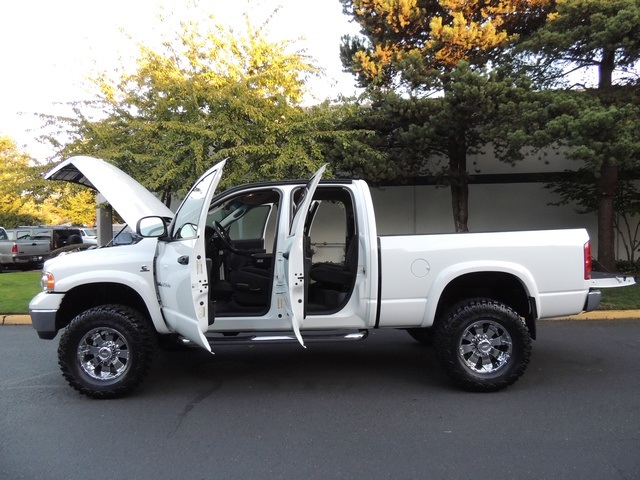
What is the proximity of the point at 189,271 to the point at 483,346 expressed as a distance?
9.02ft

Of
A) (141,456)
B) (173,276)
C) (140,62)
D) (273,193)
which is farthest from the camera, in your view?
(140,62)

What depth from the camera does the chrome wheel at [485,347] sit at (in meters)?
4.64

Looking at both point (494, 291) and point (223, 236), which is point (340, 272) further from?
point (494, 291)

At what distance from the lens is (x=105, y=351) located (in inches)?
179

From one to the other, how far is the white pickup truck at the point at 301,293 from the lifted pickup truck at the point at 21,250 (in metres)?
14.1

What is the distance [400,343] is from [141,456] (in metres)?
3.96

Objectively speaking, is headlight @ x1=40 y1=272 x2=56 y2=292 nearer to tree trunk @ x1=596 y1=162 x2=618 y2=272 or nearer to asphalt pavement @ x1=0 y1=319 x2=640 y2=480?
asphalt pavement @ x1=0 y1=319 x2=640 y2=480

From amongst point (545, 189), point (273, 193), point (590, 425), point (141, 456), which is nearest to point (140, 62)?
point (273, 193)

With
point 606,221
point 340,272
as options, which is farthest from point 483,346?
point 606,221

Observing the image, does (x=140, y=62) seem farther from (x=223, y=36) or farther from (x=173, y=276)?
(x=173, y=276)

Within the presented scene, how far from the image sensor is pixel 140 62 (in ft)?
33.9

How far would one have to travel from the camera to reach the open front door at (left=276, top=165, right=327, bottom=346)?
430cm

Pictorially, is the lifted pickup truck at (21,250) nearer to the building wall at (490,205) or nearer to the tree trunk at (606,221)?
the building wall at (490,205)

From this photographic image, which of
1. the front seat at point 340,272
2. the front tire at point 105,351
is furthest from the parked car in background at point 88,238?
the front seat at point 340,272
